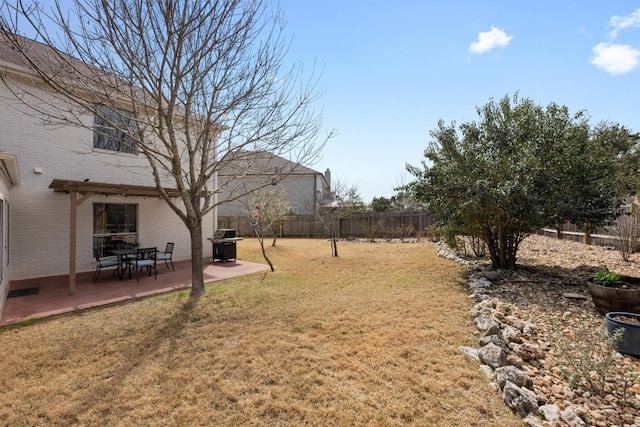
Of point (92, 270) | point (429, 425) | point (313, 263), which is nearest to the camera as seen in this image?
point (429, 425)

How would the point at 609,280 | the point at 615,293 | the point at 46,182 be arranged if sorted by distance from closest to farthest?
the point at 615,293 < the point at 609,280 < the point at 46,182

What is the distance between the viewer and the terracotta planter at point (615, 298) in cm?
409

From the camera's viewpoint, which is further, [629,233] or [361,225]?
[361,225]

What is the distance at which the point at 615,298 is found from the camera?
4207mm

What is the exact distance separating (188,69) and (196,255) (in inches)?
133

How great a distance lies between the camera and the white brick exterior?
734 centimetres

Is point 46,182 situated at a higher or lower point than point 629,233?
higher

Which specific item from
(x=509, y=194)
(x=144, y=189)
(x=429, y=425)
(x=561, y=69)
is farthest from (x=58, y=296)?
(x=561, y=69)

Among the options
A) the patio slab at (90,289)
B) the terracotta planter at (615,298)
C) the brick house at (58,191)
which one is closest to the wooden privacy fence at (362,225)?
the brick house at (58,191)

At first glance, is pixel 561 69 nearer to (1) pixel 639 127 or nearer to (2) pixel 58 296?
(2) pixel 58 296

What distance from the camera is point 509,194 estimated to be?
5.88 m

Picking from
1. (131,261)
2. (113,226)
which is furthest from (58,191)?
(131,261)

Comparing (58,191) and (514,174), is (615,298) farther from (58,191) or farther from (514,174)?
(58,191)

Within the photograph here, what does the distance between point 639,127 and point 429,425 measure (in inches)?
948
